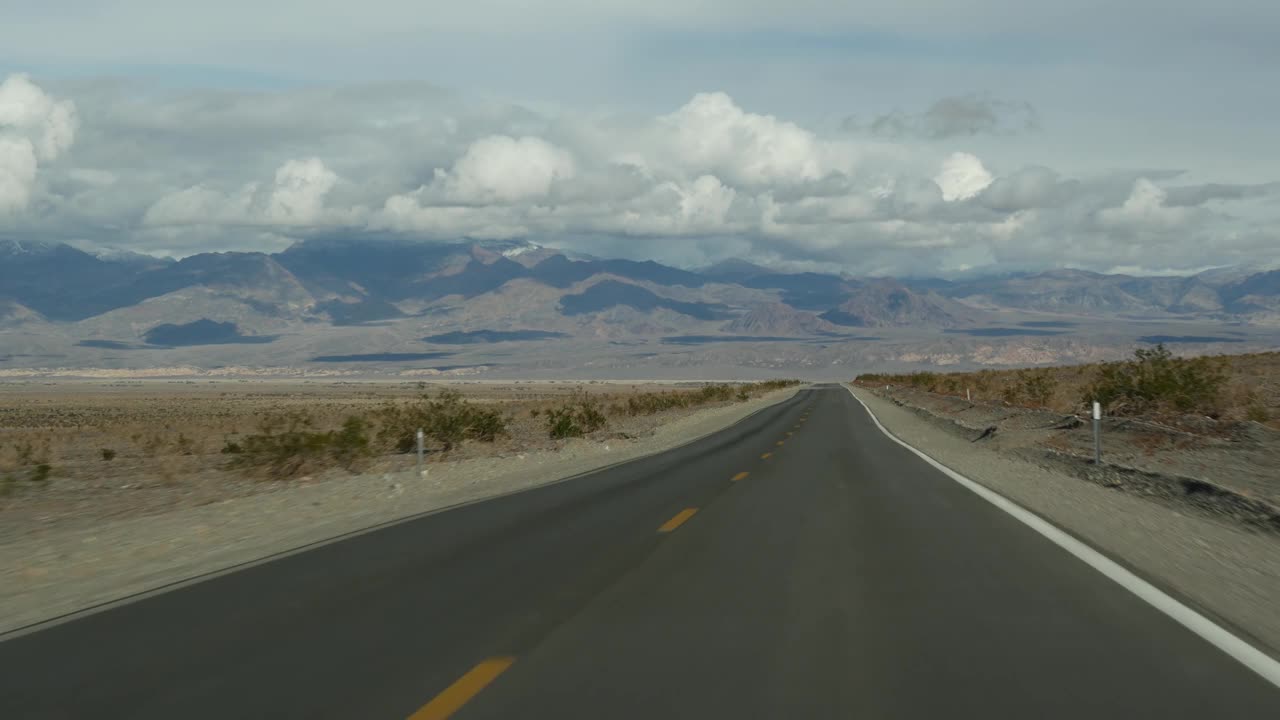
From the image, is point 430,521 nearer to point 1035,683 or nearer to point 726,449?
point 1035,683

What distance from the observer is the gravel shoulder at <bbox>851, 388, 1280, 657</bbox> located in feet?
25.0

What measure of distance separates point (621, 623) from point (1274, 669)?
3.81m

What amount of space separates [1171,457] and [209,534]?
16.8m

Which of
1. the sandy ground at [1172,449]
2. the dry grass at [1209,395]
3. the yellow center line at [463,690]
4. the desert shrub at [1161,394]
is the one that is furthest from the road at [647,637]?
the desert shrub at [1161,394]

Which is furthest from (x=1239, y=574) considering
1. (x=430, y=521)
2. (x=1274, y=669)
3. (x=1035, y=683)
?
(x=430, y=521)

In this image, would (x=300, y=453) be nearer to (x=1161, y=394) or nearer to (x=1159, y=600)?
(x=1159, y=600)

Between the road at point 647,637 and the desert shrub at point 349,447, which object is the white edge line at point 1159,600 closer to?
the road at point 647,637

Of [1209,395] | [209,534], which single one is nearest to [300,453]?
[209,534]

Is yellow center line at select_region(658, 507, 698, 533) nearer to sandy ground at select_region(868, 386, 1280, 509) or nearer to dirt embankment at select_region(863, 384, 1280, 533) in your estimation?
dirt embankment at select_region(863, 384, 1280, 533)

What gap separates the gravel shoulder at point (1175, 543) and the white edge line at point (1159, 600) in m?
0.13

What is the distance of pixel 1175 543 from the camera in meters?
10.8

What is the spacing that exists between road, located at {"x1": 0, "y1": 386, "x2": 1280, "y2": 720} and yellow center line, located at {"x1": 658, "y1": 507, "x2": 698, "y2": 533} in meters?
0.09

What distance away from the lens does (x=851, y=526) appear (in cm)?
1188

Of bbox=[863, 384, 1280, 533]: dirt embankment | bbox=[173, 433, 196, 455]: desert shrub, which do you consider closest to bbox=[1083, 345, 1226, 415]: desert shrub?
bbox=[863, 384, 1280, 533]: dirt embankment
